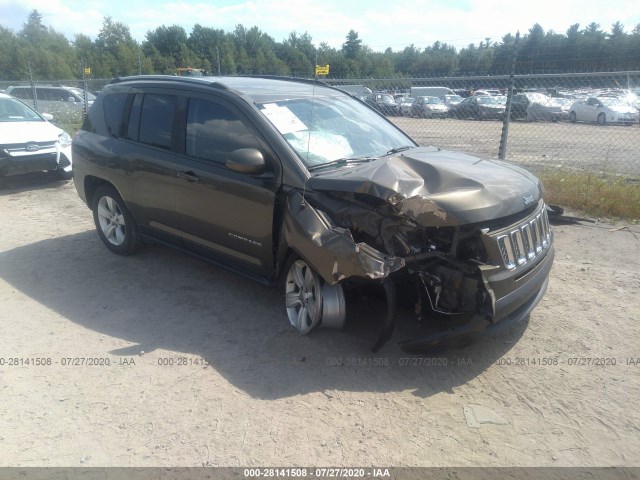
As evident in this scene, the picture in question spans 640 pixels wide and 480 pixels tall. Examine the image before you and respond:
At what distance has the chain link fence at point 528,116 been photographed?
29.7 ft

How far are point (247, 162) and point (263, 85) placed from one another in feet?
4.36

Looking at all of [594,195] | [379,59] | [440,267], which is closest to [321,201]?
[440,267]

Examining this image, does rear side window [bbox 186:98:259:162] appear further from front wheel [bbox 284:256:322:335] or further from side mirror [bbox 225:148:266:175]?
front wheel [bbox 284:256:322:335]

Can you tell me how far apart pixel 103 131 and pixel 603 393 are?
5359 mm

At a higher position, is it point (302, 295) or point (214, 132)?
point (214, 132)

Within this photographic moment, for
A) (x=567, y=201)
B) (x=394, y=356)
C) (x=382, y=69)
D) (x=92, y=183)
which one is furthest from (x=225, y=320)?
(x=382, y=69)

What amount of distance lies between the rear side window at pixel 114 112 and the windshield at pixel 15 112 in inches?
204

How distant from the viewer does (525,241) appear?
3.61 m

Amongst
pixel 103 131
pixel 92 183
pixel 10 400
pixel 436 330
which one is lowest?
pixel 10 400

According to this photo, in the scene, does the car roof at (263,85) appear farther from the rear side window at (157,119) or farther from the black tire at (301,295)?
the black tire at (301,295)

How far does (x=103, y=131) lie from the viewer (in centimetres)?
573

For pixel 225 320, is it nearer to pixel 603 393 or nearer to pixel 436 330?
pixel 436 330

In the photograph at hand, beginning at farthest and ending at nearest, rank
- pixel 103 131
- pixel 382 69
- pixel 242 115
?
1. pixel 382 69
2. pixel 103 131
3. pixel 242 115

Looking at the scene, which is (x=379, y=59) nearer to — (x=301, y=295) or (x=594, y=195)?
(x=594, y=195)
